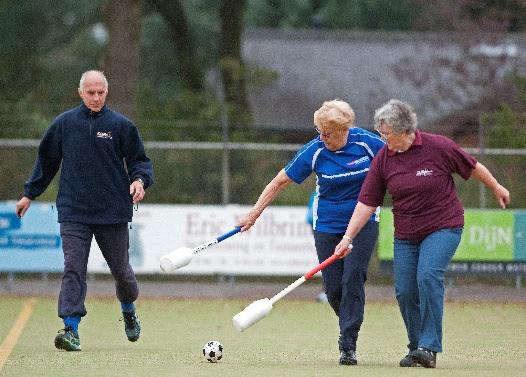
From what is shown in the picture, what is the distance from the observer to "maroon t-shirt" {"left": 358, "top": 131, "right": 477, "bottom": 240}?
31.8 feet

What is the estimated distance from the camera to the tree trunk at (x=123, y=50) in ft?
83.9

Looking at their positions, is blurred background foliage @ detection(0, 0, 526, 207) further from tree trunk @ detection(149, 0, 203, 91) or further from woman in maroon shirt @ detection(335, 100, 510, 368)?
woman in maroon shirt @ detection(335, 100, 510, 368)

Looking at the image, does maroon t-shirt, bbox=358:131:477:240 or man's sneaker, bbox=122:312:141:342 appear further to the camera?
man's sneaker, bbox=122:312:141:342

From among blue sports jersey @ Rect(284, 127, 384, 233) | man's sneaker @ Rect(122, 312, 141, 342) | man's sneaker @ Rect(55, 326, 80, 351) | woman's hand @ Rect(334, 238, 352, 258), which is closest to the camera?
woman's hand @ Rect(334, 238, 352, 258)

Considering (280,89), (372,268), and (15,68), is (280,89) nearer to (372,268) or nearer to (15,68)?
A: (15,68)

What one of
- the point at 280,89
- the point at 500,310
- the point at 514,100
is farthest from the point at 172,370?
the point at 280,89

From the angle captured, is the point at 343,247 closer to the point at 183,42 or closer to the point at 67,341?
the point at 67,341

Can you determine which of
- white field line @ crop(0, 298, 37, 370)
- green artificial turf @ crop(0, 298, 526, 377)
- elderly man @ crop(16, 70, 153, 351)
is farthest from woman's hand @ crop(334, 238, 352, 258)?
white field line @ crop(0, 298, 37, 370)

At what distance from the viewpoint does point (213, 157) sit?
21000mm

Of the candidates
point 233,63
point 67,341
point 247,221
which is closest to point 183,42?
point 233,63

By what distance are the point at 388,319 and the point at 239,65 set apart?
1396 centimetres

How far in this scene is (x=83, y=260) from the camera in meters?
11.4

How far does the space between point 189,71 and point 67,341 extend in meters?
21.2

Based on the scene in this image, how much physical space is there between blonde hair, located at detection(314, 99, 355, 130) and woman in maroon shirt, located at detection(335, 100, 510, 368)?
1.17 ft
